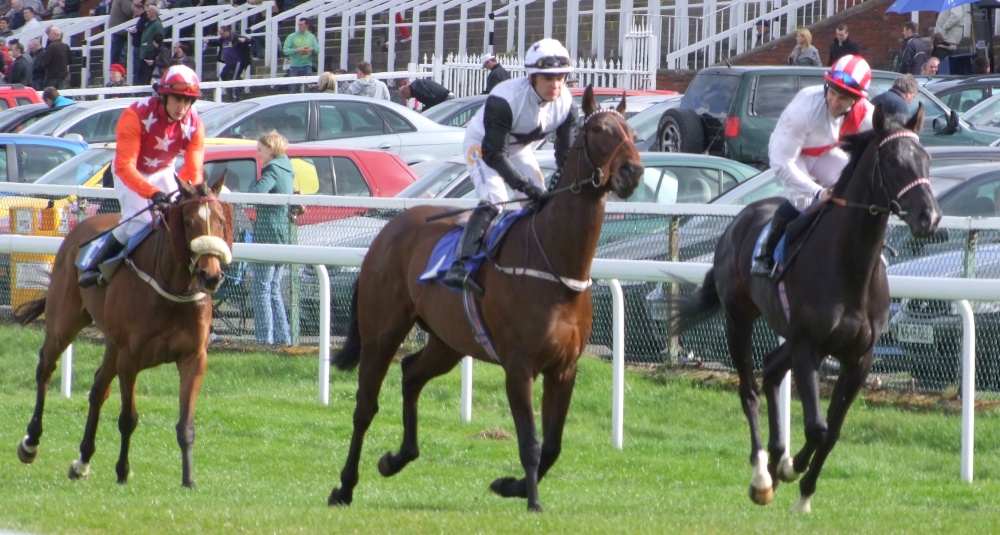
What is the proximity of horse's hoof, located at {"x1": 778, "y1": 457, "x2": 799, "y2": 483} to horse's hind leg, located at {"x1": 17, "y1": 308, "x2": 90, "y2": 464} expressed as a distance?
4324mm

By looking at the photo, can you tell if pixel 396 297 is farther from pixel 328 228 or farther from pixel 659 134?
pixel 659 134

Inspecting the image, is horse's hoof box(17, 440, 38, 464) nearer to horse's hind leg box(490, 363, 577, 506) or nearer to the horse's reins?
horse's hind leg box(490, 363, 577, 506)

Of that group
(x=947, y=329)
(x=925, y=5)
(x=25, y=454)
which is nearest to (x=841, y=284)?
(x=947, y=329)

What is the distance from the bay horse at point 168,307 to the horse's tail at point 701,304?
2578mm

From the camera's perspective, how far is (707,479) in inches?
342

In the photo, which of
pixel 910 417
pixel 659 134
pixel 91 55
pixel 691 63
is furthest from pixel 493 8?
pixel 910 417

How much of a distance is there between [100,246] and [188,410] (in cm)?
117

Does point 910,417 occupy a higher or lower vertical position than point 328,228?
lower

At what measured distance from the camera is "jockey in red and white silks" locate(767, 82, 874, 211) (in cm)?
777

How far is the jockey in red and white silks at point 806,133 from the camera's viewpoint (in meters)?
7.77

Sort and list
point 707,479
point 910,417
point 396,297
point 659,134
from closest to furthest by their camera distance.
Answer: point 396,297 < point 707,479 < point 910,417 < point 659,134

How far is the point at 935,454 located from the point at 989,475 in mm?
500

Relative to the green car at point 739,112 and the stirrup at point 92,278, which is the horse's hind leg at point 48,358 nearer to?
the stirrup at point 92,278

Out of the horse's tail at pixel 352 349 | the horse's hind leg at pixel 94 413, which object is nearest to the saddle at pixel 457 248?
the horse's tail at pixel 352 349
